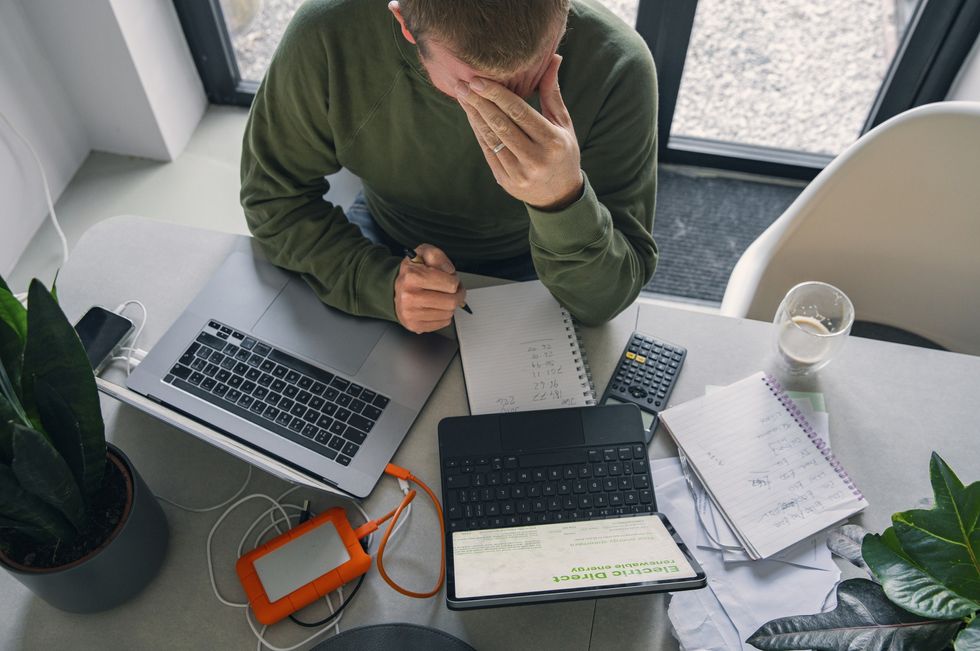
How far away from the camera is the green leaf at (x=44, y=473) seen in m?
0.72

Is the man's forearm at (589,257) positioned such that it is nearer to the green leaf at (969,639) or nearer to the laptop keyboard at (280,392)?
the laptop keyboard at (280,392)

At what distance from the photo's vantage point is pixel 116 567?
876mm

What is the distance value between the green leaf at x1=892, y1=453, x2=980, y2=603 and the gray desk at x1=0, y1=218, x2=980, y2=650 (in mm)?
243

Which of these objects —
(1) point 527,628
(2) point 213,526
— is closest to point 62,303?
(2) point 213,526

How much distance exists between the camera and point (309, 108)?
111cm

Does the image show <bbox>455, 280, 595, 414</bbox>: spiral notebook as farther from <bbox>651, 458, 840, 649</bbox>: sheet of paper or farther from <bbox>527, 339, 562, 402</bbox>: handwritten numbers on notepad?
<bbox>651, 458, 840, 649</bbox>: sheet of paper

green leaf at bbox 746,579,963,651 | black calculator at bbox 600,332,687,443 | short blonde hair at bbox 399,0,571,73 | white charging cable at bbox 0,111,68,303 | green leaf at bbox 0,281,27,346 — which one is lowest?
white charging cable at bbox 0,111,68,303

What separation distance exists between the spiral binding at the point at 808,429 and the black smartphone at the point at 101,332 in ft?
2.92

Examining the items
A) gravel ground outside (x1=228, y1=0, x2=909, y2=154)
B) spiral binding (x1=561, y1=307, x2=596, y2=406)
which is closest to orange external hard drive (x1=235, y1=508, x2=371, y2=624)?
spiral binding (x1=561, y1=307, x2=596, y2=406)

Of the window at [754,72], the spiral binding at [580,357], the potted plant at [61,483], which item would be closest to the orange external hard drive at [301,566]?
the potted plant at [61,483]

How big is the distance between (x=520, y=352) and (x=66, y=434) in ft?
1.82

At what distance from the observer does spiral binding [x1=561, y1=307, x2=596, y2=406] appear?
1048mm

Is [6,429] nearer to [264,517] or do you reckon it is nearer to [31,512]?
[31,512]

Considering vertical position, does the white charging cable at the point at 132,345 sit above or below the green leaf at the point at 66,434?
below
